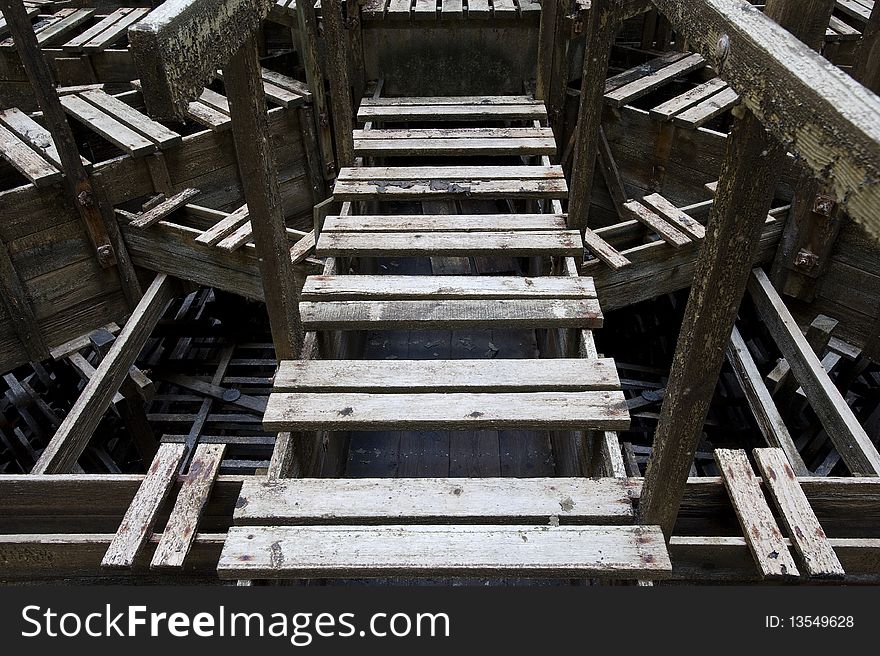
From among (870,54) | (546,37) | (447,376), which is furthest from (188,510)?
(870,54)

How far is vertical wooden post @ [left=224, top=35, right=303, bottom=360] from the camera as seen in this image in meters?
2.10

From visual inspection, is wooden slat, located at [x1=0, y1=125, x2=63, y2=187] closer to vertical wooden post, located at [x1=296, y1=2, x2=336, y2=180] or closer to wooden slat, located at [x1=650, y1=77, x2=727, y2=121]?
vertical wooden post, located at [x1=296, y1=2, x2=336, y2=180]

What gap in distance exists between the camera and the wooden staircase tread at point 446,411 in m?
2.50

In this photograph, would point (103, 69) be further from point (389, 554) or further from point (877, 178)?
point (877, 178)

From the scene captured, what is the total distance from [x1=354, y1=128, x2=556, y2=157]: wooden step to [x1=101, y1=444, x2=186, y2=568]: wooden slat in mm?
2744

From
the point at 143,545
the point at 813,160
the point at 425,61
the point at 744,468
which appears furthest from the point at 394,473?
the point at 425,61

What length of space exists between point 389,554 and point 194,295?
6.11 metres

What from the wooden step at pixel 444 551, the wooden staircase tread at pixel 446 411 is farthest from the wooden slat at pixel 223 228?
the wooden step at pixel 444 551

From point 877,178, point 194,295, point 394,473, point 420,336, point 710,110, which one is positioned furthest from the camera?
point 194,295

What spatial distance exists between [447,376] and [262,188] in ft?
3.71

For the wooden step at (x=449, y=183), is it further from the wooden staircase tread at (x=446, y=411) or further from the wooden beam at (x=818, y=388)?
the wooden beam at (x=818, y=388)

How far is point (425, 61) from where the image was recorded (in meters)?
5.39

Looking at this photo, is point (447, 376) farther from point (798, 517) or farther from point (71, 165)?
point (71, 165)

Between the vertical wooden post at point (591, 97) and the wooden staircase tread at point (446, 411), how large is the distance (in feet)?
4.63
